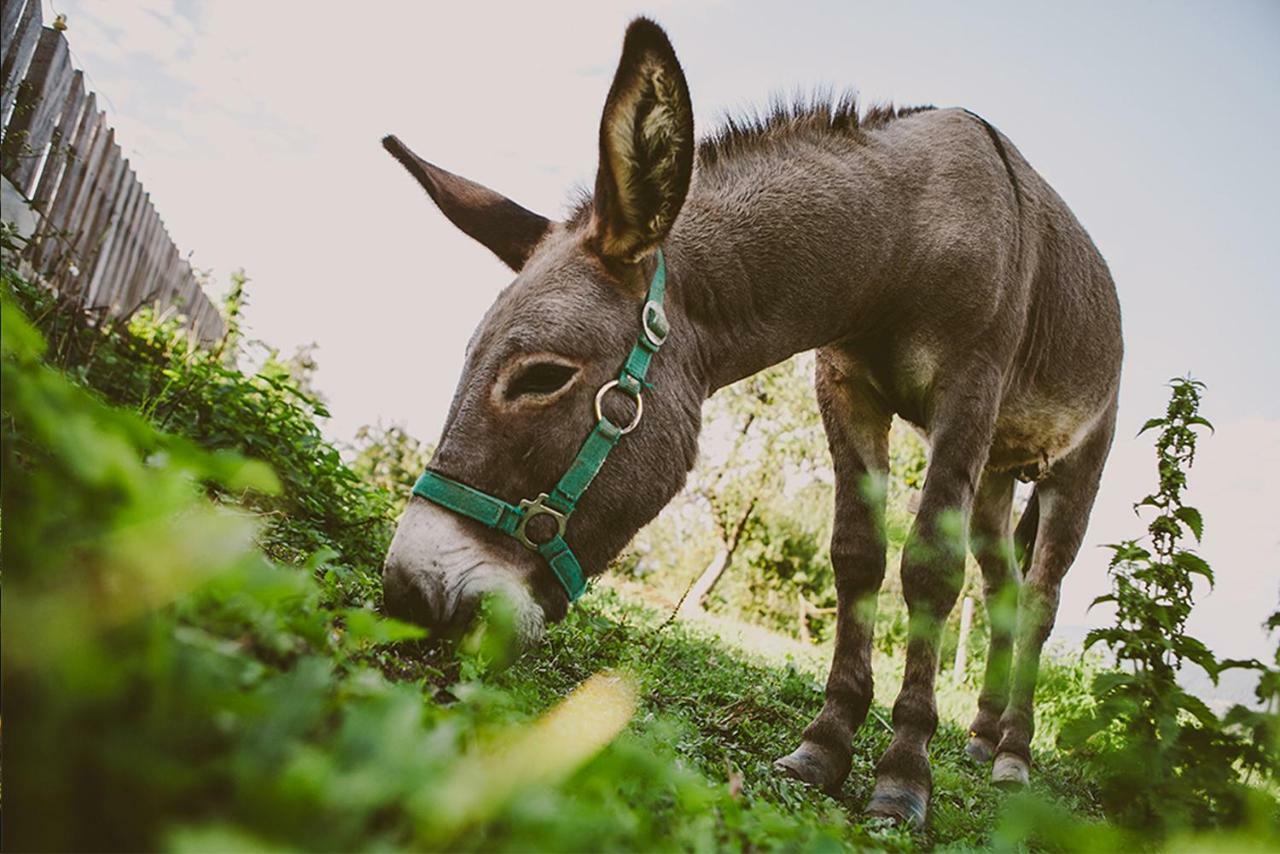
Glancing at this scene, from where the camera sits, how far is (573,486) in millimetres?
2537

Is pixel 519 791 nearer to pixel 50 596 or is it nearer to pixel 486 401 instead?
pixel 50 596

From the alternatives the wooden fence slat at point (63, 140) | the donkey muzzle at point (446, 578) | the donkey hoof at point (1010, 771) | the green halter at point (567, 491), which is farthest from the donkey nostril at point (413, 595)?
the wooden fence slat at point (63, 140)

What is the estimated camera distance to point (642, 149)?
2664 mm

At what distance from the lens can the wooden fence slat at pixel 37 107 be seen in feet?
15.0

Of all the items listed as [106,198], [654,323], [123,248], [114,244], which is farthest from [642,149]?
[123,248]

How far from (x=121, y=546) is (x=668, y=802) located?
856 millimetres

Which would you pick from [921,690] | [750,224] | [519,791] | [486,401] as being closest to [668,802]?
[519,791]

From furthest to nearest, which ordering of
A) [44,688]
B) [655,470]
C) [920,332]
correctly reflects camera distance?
1. [920,332]
2. [655,470]
3. [44,688]

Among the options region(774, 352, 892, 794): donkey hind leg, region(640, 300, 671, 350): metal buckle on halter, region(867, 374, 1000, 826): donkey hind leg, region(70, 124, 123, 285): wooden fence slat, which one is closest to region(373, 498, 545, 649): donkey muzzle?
region(640, 300, 671, 350): metal buckle on halter

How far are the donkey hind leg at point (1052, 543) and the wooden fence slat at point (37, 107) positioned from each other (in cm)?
617

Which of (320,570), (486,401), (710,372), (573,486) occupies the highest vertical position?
(710,372)

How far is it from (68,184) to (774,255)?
5.27 metres

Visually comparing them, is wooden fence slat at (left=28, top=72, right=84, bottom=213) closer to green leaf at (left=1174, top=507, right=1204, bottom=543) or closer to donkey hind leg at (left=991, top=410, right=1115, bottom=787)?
green leaf at (left=1174, top=507, right=1204, bottom=543)

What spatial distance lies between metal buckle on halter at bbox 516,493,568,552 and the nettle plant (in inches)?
55.9
